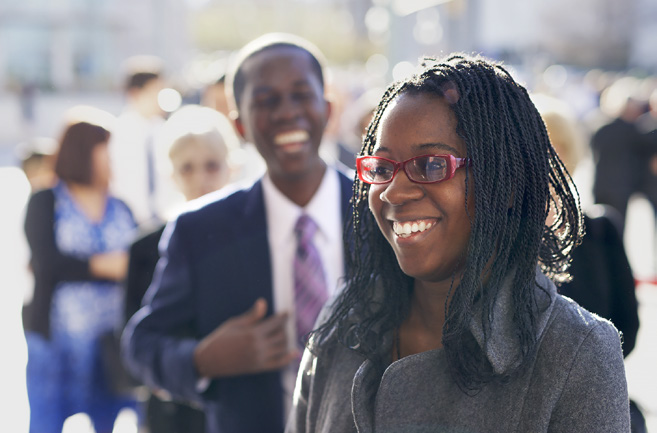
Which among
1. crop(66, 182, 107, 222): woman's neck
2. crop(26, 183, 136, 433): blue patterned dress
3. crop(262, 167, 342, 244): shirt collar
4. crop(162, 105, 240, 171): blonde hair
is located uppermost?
crop(162, 105, 240, 171): blonde hair

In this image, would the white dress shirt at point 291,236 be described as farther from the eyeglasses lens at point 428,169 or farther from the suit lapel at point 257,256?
the eyeglasses lens at point 428,169

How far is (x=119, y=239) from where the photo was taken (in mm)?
4605

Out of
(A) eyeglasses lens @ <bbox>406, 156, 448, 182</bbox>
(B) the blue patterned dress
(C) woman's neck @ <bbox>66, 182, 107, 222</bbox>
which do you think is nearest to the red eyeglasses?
(A) eyeglasses lens @ <bbox>406, 156, 448, 182</bbox>

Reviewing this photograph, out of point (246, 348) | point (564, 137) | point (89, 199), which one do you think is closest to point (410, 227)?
point (246, 348)

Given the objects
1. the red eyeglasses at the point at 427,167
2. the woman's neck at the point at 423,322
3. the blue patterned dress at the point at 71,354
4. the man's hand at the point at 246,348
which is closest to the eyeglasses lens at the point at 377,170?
the red eyeglasses at the point at 427,167

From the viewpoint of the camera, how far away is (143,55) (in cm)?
2642

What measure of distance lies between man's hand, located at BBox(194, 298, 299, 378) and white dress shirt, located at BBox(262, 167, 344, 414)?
15cm

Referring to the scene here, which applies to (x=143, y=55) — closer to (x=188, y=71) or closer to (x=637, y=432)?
(x=188, y=71)

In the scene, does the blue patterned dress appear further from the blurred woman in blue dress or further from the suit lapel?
the suit lapel

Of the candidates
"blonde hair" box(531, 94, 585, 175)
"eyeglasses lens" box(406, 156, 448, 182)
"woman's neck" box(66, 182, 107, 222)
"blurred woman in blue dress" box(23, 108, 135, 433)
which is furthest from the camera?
"woman's neck" box(66, 182, 107, 222)

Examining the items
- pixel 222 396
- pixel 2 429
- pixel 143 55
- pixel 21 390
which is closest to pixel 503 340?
pixel 222 396

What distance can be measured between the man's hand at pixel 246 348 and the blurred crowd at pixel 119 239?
0.39m

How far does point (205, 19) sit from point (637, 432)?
211 ft

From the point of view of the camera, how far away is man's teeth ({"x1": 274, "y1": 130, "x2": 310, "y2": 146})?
100 inches
